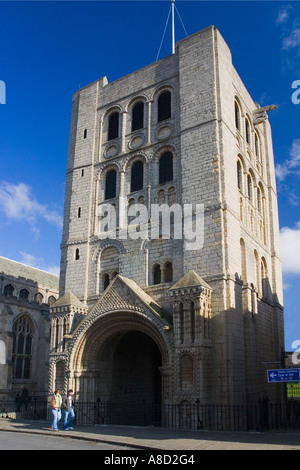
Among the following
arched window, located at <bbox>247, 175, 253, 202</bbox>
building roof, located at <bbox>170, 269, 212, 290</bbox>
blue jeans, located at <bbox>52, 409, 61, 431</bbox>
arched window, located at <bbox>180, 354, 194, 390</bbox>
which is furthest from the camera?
arched window, located at <bbox>247, 175, 253, 202</bbox>

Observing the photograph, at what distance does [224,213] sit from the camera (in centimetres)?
2158

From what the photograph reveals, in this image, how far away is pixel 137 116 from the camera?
91.3ft

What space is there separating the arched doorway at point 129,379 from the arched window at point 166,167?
8907mm

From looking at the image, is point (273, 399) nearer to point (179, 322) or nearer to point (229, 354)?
point (229, 354)

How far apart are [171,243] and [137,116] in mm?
9543

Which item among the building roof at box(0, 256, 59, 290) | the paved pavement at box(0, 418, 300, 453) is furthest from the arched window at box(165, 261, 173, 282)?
the building roof at box(0, 256, 59, 290)

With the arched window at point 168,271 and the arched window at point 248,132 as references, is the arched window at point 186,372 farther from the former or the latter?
the arched window at point 248,132

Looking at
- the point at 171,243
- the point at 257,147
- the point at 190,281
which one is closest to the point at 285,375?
the point at 190,281

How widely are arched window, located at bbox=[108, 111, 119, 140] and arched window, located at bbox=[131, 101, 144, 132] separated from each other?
1.27 meters

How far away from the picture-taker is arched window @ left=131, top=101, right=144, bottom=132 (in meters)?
27.5

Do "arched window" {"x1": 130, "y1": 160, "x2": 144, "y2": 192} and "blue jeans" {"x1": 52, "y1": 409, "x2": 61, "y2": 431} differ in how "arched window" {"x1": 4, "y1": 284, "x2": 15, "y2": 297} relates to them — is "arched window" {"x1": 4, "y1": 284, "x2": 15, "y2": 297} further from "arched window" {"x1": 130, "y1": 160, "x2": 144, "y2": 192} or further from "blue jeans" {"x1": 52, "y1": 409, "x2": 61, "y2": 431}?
"blue jeans" {"x1": 52, "y1": 409, "x2": 61, "y2": 431}

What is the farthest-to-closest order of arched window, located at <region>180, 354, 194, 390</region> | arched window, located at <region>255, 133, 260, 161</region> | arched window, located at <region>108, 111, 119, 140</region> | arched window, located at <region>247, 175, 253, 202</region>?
arched window, located at <region>255, 133, 260, 161</region>, arched window, located at <region>108, 111, 119, 140</region>, arched window, located at <region>247, 175, 253, 202</region>, arched window, located at <region>180, 354, 194, 390</region>

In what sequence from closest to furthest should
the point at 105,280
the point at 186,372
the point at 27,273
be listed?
1. the point at 186,372
2. the point at 105,280
3. the point at 27,273

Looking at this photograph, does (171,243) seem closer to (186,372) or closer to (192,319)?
(192,319)
